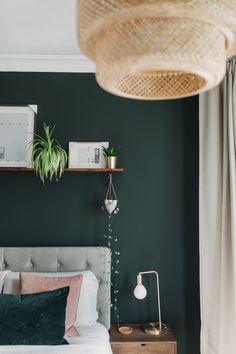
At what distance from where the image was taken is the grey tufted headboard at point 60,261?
9.06 ft

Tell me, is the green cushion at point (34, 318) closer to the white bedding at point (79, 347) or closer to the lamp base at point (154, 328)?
the white bedding at point (79, 347)

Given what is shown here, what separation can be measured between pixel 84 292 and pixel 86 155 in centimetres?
119

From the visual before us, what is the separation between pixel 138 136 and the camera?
3.05 meters

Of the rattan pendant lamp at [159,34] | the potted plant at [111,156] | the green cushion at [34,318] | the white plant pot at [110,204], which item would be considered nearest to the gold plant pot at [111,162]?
the potted plant at [111,156]

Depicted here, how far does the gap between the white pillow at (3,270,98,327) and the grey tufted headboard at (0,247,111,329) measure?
0.37ft

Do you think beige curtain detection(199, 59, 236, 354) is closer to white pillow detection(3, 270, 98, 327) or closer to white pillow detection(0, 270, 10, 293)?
white pillow detection(3, 270, 98, 327)

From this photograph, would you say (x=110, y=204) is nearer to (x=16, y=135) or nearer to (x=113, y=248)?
(x=113, y=248)

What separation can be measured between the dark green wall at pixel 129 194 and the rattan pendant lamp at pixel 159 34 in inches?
78.0

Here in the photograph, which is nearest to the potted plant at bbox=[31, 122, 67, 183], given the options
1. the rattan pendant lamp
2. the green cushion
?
the green cushion

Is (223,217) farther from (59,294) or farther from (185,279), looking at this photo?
(59,294)

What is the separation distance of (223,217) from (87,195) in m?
1.20

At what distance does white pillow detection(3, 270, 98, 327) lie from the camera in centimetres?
248

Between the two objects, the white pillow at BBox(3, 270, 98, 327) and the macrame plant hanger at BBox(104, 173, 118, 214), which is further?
the macrame plant hanger at BBox(104, 173, 118, 214)

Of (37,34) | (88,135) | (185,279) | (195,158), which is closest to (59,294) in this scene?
(185,279)
